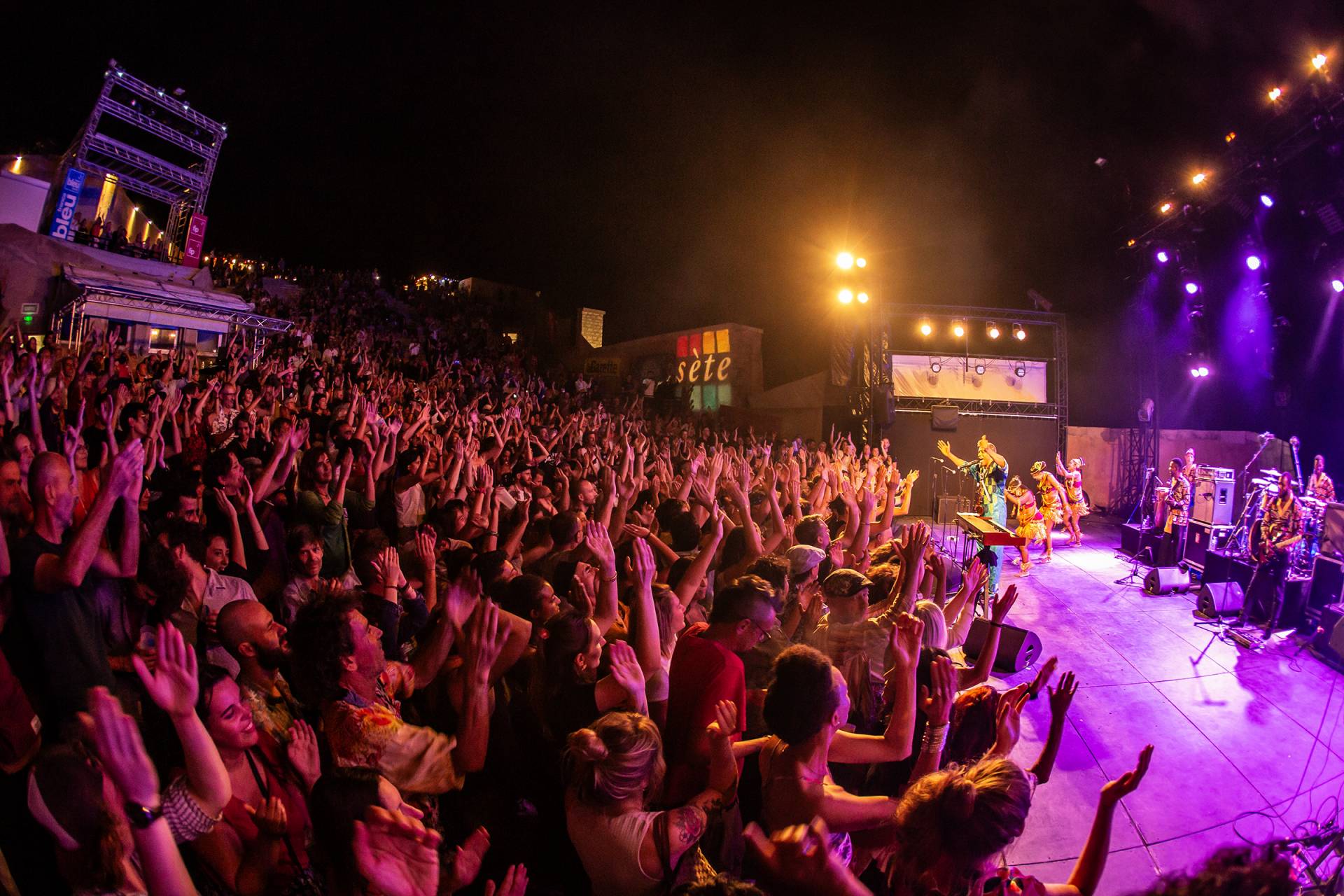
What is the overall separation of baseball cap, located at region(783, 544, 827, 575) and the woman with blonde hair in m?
1.91

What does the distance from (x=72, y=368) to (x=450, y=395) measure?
5511mm

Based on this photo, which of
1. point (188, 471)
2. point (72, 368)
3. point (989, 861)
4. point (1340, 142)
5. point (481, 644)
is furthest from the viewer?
point (1340, 142)

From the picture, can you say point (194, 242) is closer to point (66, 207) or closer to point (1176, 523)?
point (66, 207)

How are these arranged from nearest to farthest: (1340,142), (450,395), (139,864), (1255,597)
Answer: (139,864)
(1255,597)
(1340,142)
(450,395)

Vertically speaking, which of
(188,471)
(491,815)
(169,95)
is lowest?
(491,815)

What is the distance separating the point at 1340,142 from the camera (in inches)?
361

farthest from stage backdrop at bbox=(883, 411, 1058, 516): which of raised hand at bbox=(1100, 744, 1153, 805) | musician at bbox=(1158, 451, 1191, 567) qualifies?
raised hand at bbox=(1100, 744, 1153, 805)

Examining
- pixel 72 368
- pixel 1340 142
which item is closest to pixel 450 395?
pixel 72 368

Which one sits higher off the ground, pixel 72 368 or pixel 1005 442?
pixel 1005 442

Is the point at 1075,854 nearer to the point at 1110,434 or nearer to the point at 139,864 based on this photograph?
the point at 139,864

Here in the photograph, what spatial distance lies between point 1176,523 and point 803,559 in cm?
893

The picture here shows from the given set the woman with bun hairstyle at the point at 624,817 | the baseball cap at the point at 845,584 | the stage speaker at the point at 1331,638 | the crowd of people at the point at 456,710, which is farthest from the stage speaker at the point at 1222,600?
the woman with bun hairstyle at the point at 624,817

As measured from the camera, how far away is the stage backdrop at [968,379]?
1529 centimetres

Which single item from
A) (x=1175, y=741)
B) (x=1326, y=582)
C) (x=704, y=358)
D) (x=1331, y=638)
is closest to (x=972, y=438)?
(x=1326, y=582)
